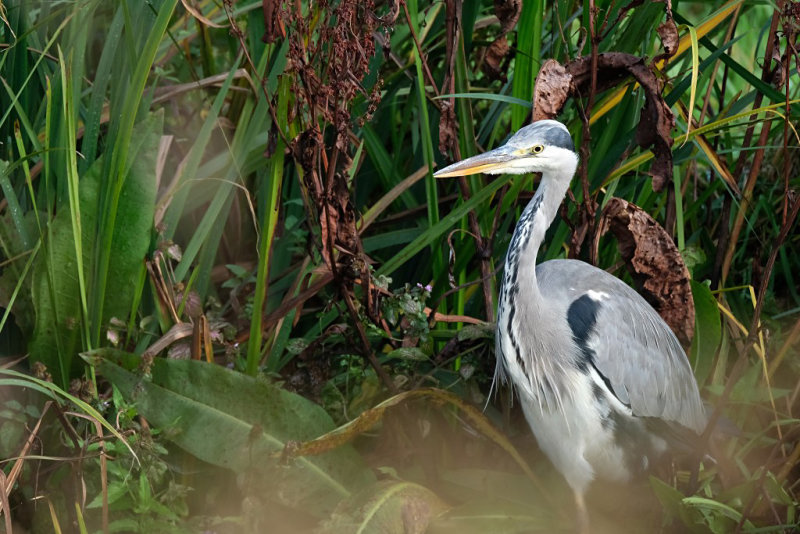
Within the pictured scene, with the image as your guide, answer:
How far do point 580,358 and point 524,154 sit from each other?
50 centimetres

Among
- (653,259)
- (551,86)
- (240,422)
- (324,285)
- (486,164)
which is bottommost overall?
(240,422)

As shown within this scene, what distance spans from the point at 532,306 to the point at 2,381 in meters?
1.11

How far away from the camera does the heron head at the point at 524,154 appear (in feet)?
6.45

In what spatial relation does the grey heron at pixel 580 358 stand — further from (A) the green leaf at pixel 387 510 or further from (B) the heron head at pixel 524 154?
(A) the green leaf at pixel 387 510

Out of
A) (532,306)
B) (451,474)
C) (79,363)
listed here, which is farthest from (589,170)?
(79,363)

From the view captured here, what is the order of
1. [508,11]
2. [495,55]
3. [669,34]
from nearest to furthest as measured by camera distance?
[669,34], [508,11], [495,55]

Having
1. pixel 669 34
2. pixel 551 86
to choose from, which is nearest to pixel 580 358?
pixel 551 86

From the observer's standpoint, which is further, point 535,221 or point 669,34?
point 535,221

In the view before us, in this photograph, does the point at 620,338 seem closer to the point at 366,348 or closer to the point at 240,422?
the point at 366,348

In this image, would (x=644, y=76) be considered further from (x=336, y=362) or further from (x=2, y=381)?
(x=2, y=381)

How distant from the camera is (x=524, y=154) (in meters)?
1.97

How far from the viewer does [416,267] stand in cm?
252

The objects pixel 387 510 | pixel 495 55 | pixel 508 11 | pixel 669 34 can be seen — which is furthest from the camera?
pixel 495 55

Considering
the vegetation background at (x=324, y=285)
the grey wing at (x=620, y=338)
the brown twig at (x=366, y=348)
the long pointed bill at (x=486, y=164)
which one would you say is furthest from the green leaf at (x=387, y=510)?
the long pointed bill at (x=486, y=164)
